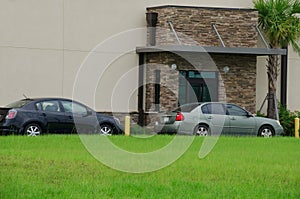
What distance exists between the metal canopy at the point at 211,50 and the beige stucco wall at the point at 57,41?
4.81 feet

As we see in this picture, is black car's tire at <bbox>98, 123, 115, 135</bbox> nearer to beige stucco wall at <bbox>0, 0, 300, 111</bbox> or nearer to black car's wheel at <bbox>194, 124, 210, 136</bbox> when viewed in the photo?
black car's wheel at <bbox>194, 124, 210, 136</bbox>

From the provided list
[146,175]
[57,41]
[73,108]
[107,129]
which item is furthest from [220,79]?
[146,175]

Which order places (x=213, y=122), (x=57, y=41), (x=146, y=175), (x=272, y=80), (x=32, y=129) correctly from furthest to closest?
(x=272, y=80) < (x=57, y=41) < (x=213, y=122) < (x=32, y=129) < (x=146, y=175)

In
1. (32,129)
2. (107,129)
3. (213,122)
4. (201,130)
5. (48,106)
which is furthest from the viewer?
(213,122)

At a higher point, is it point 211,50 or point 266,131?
point 211,50

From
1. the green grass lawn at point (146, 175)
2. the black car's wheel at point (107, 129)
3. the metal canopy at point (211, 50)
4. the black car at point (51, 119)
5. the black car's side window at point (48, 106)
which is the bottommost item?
the green grass lawn at point (146, 175)

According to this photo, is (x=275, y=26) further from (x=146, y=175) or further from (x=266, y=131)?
(x=146, y=175)

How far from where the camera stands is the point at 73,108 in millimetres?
30047

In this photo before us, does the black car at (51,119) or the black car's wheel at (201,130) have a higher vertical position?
the black car at (51,119)

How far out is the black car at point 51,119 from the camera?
2869 centimetres

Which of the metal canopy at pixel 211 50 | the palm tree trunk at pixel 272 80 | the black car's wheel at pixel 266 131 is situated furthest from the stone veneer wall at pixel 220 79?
the black car's wheel at pixel 266 131

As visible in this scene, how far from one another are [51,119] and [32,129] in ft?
2.56

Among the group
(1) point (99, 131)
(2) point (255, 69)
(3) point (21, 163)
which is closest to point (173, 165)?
(3) point (21, 163)

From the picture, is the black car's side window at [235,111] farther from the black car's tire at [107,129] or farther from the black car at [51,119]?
the black car's tire at [107,129]
